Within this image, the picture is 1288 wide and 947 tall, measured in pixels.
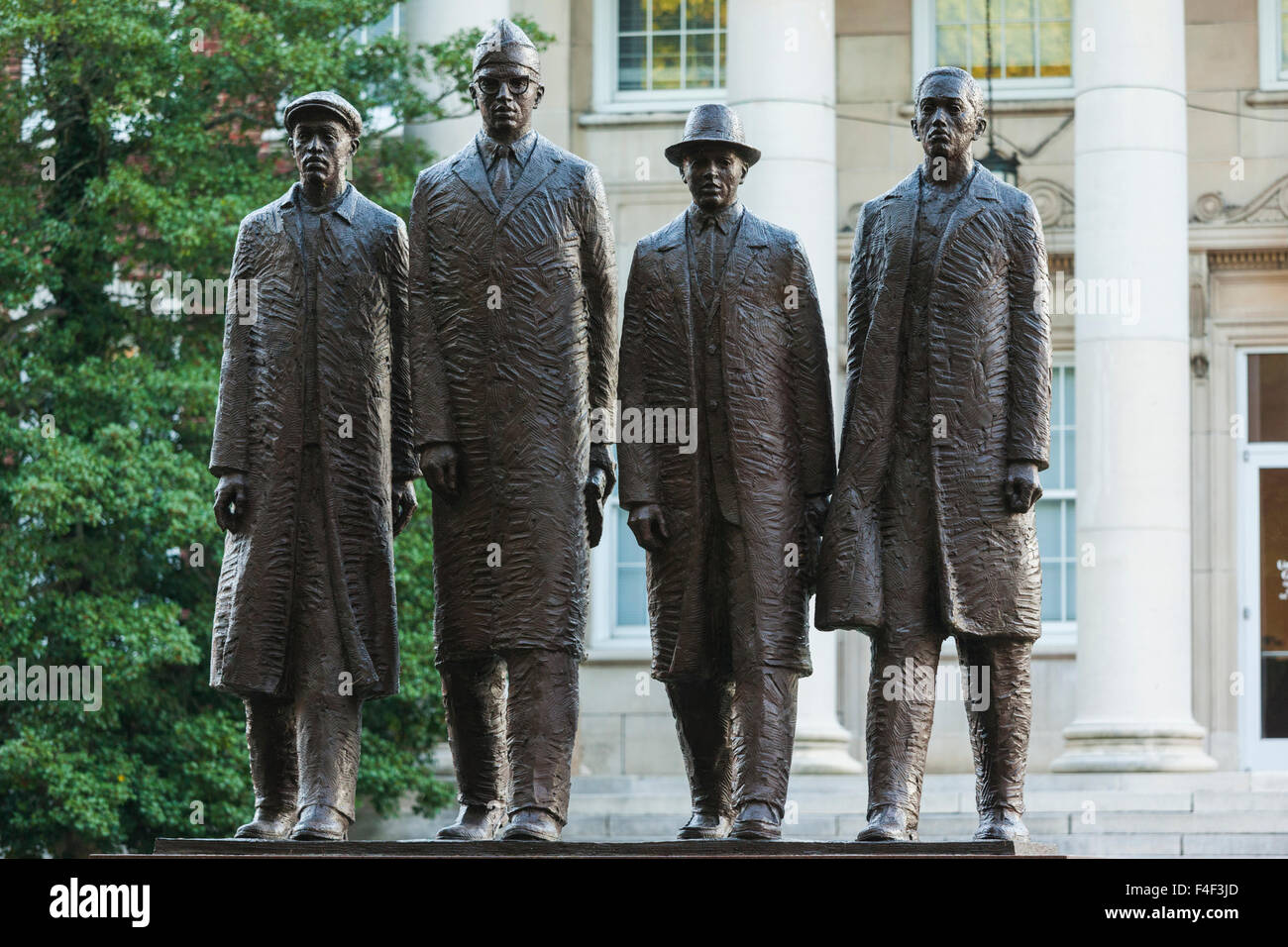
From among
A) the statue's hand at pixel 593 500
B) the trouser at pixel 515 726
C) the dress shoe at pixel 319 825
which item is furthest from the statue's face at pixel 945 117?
the dress shoe at pixel 319 825

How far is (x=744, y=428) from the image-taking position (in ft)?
38.2

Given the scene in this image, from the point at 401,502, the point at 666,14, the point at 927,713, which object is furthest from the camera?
the point at 666,14

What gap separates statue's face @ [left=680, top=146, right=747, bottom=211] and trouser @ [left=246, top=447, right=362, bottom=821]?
7.11ft

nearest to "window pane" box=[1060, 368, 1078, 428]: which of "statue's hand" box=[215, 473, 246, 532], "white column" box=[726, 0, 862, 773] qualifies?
"white column" box=[726, 0, 862, 773]

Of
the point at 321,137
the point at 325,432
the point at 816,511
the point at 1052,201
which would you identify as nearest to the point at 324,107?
the point at 321,137

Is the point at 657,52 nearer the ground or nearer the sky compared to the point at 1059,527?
nearer the sky

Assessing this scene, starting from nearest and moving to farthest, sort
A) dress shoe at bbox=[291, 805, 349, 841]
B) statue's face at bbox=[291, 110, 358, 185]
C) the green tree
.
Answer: dress shoe at bbox=[291, 805, 349, 841] → statue's face at bbox=[291, 110, 358, 185] → the green tree

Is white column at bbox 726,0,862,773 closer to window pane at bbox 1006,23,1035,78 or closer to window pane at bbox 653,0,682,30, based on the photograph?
window pane at bbox 653,0,682,30

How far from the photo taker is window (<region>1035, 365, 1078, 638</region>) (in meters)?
27.6

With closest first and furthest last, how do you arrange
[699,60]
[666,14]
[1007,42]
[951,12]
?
[1007,42] < [951,12] < [699,60] < [666,14]

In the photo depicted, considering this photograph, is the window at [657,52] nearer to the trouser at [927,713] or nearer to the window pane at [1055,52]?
the window pane at [1055,52]

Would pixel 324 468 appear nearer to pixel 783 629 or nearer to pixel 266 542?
pixel 266 542

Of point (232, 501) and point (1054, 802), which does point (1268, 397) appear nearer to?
point (1054, 802)

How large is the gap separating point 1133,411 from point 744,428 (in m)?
13.8
